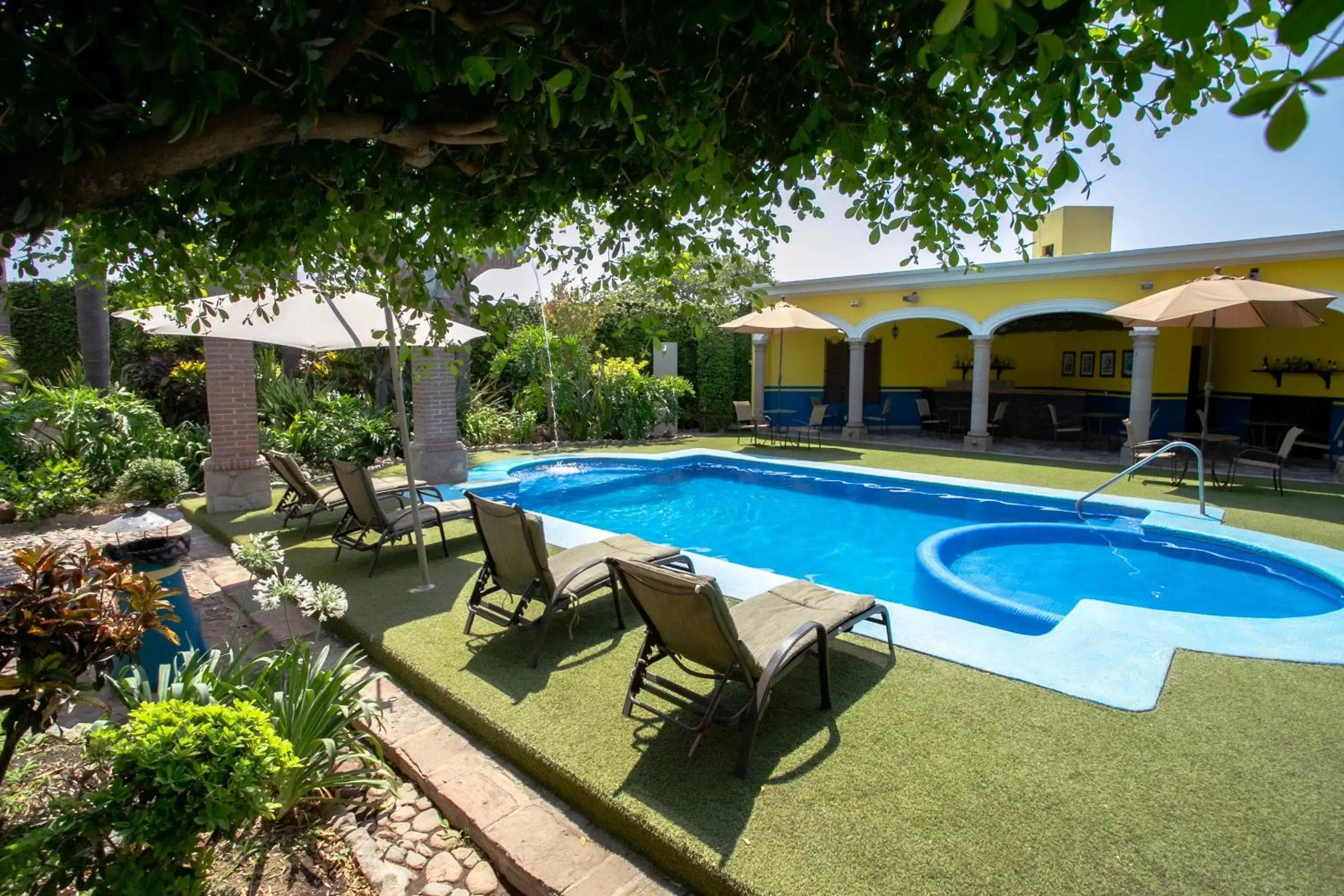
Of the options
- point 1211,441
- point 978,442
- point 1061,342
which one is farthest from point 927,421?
point 1211,441

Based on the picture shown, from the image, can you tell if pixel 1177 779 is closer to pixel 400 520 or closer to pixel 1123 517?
pixel 400 520

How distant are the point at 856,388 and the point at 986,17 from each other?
16.1 meters

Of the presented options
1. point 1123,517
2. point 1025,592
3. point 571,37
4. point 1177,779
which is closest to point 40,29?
point 571,37

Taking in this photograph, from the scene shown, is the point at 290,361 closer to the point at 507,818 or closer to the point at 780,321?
the point at 780,321

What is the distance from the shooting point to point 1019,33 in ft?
7.99

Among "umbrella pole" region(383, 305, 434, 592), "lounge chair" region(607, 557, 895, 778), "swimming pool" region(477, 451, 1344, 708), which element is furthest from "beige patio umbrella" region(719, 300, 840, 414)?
"lounge chair" region(607, 557, 895, 778)

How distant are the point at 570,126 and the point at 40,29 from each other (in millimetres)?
1764

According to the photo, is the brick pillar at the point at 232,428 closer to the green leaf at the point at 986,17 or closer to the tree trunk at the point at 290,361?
the tree trunk at the point at 290,361

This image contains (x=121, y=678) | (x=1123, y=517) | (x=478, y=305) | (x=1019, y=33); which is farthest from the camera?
(x=1123, y=517)

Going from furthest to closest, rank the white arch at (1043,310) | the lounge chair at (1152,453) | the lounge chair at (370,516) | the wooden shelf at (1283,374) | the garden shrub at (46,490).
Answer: the white arch at (1043,310) < the wooden shelf at (1283,374) < the lounge chair at (1152,453) < the garden shrub at (46,490) < the lounge chair at (370,516)

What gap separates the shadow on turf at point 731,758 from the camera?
9.13ft

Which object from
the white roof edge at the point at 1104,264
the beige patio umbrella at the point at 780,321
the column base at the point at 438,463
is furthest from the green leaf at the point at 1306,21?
the beige patio umbrella at the point at 780,321

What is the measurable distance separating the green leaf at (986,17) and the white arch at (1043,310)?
44.7 feet

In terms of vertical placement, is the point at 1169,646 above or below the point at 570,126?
below
